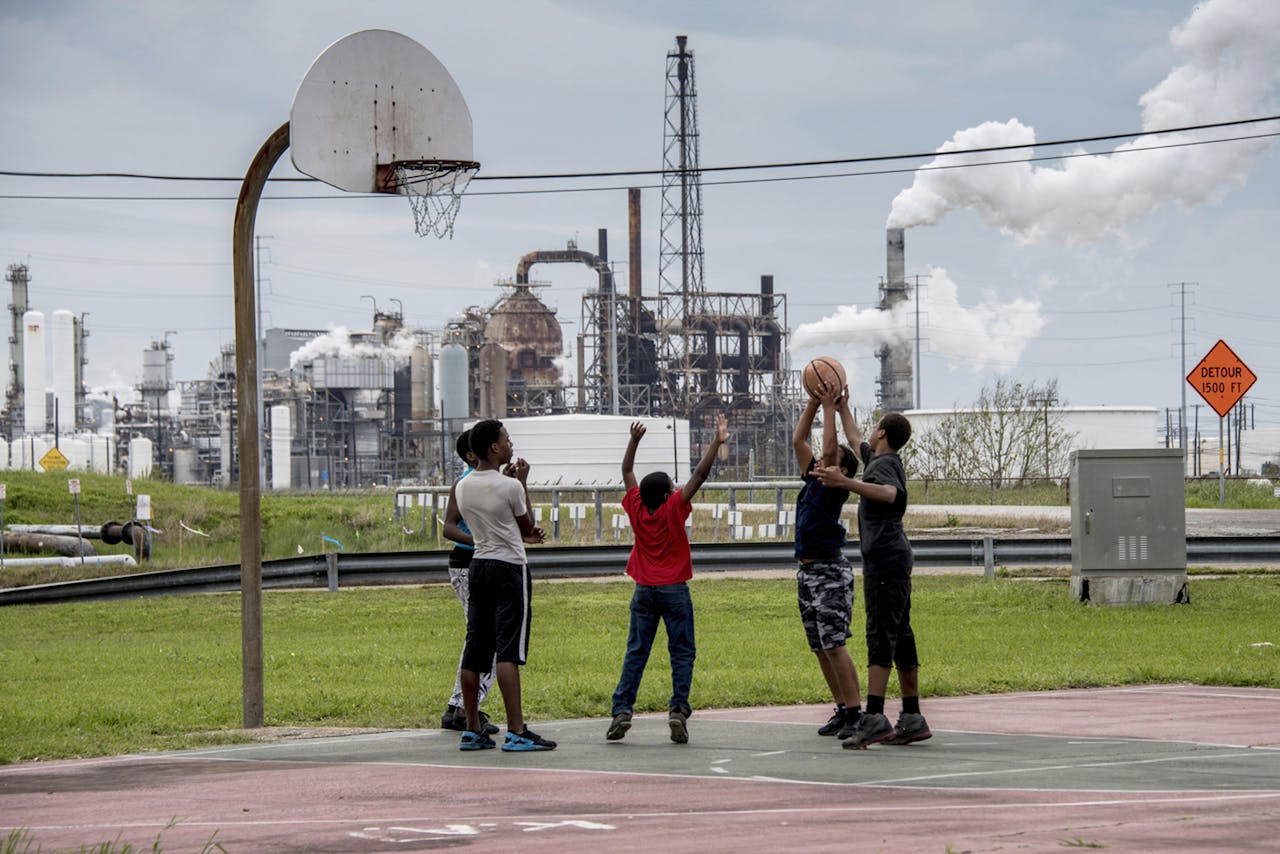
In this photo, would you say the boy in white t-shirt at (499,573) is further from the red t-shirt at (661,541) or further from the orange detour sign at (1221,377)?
the orange detour sign at (1221,377)

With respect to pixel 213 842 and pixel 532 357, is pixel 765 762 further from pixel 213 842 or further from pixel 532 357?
pixel 532 357

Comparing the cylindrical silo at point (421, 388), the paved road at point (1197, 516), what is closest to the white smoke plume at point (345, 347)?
the cylindrical silo at point (421, 388)

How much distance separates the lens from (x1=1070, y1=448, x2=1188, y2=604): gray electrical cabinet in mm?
18969

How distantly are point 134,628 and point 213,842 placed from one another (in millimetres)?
14266

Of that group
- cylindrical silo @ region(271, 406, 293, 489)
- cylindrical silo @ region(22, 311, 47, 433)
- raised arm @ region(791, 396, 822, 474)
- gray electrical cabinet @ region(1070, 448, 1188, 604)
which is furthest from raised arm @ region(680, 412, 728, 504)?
cylindrical silo @ region(22, 311, 47, 433)

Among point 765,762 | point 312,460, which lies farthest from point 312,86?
point 312,460

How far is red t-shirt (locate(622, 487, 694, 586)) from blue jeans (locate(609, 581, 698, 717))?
0.26 ft

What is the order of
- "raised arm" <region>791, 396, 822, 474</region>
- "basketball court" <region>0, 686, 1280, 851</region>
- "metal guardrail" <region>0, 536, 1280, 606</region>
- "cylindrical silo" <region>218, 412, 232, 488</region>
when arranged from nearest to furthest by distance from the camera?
"basketball court" <region>0, 686, 1280, 851</region> < "raised arm" <region>791, 396, 822, 474</region> < "metal guardrail" <region>0, 536, 1280, 606</region> < "cylindrical silo" <region>218, 412, 232, 488</region>

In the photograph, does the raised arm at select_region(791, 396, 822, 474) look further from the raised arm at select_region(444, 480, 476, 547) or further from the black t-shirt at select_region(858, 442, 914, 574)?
the raised arm at select_region(444, 480, 476, 547)

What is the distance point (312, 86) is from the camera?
11969 millimetres

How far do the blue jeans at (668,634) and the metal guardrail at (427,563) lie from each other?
13.6m

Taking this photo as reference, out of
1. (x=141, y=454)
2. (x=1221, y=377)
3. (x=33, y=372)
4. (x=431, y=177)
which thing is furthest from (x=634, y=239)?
(x=431, y=177)

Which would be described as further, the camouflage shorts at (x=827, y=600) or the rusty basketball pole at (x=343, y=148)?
the rusty basketball pole at (x=343, y=148)

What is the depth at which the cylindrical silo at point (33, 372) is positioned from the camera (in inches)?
4358
